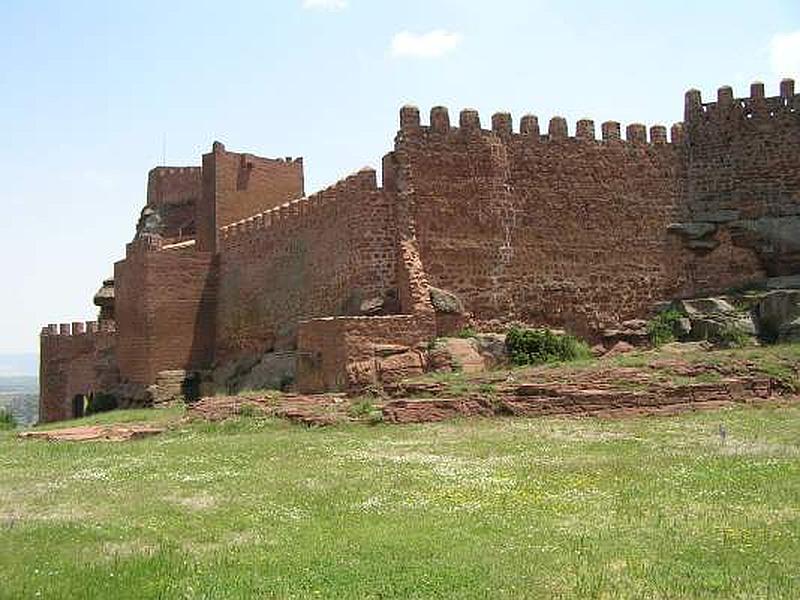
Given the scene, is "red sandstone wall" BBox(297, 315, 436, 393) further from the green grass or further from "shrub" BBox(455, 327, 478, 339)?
the green grass

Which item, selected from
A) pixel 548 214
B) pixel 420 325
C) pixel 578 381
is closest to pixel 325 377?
pixel 420 325

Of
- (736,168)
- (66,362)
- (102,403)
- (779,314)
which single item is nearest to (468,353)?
(779,314)

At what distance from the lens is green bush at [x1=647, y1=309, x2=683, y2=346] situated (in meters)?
23.6

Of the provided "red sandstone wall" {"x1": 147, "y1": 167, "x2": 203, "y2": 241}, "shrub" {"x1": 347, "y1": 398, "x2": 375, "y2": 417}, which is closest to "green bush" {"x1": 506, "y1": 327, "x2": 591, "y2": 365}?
"shrub" {"x1": 347, "y1": 398, "x2": 375, "y2": 417}

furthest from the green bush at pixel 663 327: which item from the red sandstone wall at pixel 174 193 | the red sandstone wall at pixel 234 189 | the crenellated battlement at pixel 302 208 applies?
the red sandstone wall at pixel 174 193

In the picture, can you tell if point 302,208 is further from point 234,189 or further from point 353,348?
point 234,189

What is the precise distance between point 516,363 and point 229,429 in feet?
22.9

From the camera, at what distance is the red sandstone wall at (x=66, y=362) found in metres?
34.0

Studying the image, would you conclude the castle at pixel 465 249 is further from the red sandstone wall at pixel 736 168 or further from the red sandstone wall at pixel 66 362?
the red sandstone wall at pixel 66 362

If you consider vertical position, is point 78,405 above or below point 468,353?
below

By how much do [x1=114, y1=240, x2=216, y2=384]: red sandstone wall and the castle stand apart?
49 millimetres

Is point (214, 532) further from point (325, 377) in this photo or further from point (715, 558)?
point (325, 377)

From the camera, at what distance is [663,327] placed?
78.5 feet

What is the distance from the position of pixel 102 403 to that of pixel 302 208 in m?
9.40
